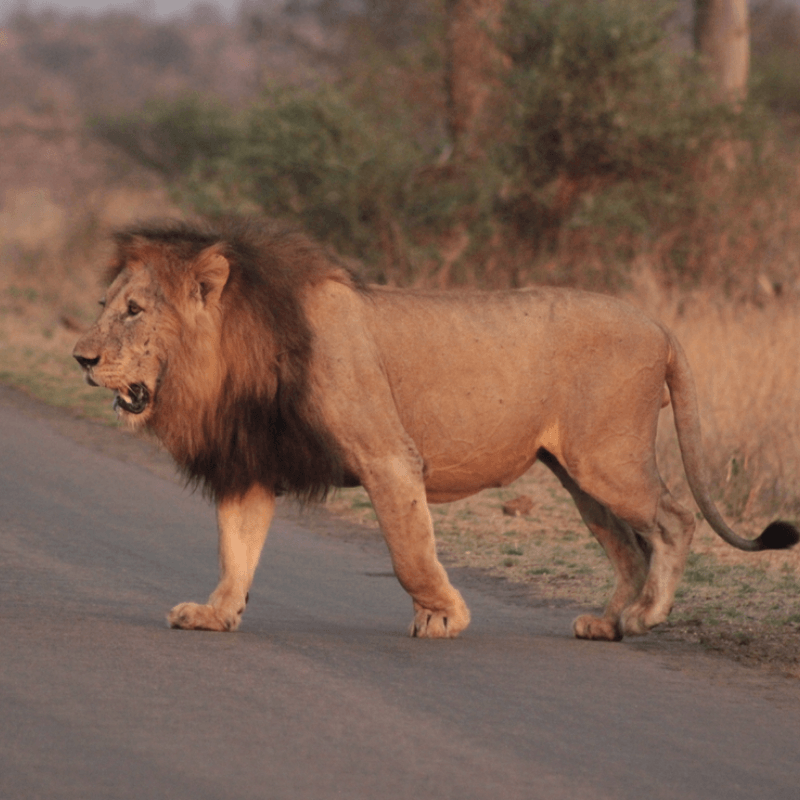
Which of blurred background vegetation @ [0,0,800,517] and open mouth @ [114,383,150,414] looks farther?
blurred background vegetation @ [0,0,800,517]

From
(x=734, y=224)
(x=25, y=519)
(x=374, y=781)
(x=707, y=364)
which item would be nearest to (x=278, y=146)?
(x=734, y=224)

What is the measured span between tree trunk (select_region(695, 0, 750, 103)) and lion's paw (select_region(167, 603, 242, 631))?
14.5m

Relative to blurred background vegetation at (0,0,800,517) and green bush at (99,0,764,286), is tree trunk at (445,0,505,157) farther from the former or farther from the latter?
green bush at (99,0,764,286)

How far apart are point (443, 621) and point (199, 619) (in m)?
0.83

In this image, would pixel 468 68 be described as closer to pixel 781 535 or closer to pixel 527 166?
pixel 527 166

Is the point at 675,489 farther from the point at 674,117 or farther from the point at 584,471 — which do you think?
the point at 674,117

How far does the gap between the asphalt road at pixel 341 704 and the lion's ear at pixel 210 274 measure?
3.70 feet

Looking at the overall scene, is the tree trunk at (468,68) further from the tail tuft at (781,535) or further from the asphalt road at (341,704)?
the tail tuft at (781,535)

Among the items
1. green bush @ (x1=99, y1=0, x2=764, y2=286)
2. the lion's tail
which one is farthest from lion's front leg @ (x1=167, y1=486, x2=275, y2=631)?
green bush @ (x1=99, y1=0, x2=764, y2=286)

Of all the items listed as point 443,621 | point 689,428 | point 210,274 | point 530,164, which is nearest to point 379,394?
point 210,274

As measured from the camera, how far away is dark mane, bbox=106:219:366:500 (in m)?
5.18

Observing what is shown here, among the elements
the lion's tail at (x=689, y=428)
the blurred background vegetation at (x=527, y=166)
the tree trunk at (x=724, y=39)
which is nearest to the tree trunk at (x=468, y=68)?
the blurred background vegetation at (x=527, y=166)

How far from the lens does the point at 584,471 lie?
222 inches

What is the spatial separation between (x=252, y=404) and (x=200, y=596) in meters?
1.23
